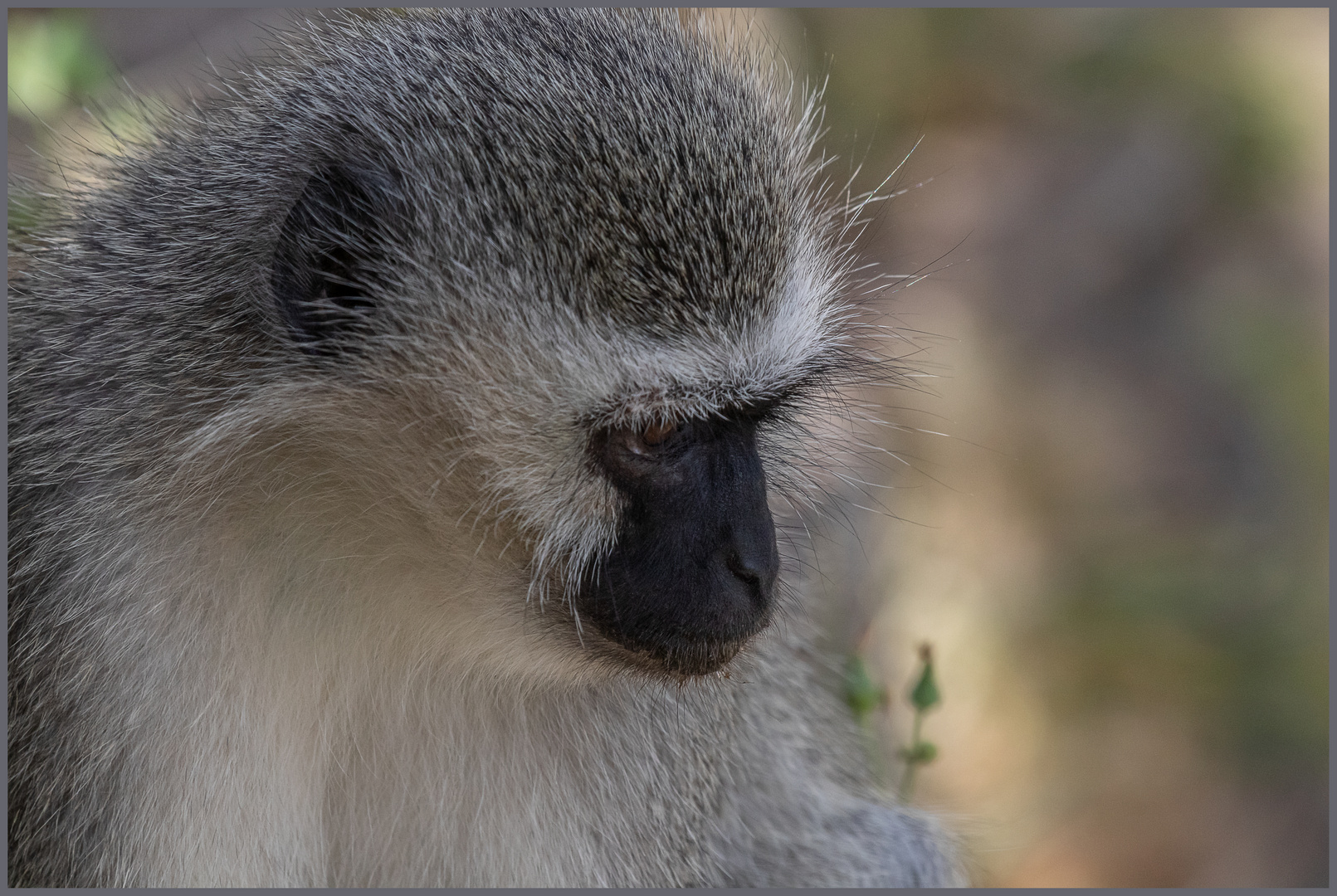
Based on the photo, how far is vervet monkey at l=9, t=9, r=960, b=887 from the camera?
2.34 m

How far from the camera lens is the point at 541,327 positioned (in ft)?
7.60

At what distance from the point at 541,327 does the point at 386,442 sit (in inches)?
16.4

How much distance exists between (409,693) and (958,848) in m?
2.58

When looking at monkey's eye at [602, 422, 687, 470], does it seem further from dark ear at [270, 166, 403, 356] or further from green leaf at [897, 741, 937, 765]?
green leaf at [897, 741, 937, 765]

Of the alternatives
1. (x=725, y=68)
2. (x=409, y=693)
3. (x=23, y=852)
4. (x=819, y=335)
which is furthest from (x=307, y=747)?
(x=725, y=68)

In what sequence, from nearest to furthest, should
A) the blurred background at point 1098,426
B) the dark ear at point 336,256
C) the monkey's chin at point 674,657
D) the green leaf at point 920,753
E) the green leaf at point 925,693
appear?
the dark ear at point 336,256, the monkey's chin at point 674,657, the green leaf at point 925,693, the green leaf at point 920,753, the blurred background at point 1098,426

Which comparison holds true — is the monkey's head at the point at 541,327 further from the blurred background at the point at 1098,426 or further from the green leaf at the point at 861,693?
the blurred background at the point at 1098,426

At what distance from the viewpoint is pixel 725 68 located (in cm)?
289

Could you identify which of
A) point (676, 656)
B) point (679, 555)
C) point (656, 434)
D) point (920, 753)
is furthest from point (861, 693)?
point (656, 434)

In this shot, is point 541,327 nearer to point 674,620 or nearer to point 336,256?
point 336,256

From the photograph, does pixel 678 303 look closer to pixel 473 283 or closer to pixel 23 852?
pixel 473 283

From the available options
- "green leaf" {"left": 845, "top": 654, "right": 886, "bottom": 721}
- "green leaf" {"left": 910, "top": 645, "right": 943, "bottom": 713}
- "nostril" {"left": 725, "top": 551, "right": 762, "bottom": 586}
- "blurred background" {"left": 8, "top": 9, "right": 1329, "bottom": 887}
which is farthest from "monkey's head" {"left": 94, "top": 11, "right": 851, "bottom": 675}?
"blurred background" {"left": 8, "top": 9, "right": 1329, "bottom": 887}

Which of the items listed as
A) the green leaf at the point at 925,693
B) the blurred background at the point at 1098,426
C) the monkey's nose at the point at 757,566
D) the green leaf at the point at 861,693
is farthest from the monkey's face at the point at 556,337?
the blurred background at the point at 1098,426

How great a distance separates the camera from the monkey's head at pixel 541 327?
2318mm
